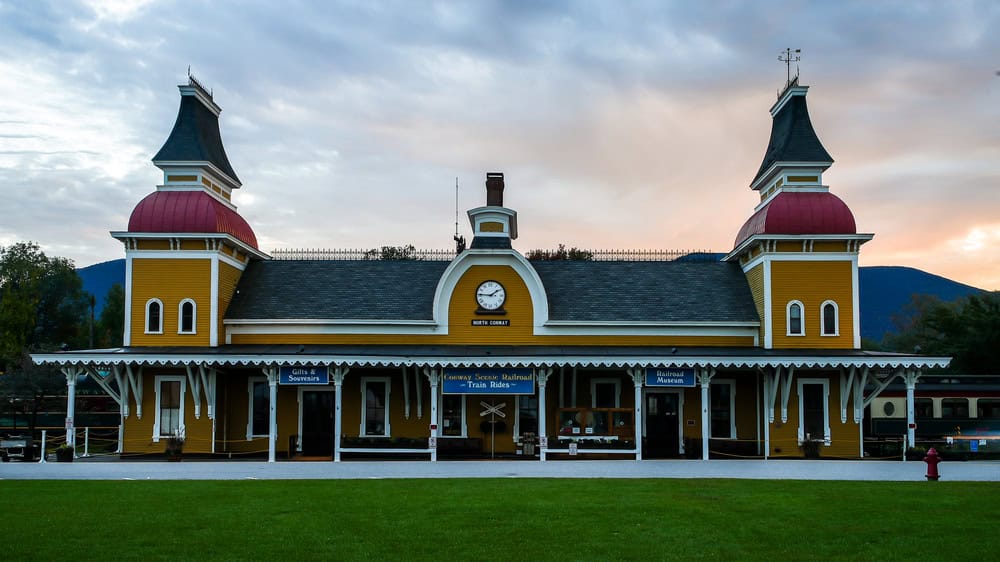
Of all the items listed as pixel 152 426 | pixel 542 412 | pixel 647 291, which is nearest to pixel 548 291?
pixel 647 291

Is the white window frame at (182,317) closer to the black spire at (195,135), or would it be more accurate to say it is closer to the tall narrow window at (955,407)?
the black spire at (195,135)

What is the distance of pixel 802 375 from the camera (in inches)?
1122

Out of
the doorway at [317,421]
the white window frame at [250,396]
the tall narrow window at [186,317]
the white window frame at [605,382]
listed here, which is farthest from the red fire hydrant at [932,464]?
the tall narrow window at [186,317]

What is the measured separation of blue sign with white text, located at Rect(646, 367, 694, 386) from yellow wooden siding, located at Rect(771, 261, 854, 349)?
4104 millimetres

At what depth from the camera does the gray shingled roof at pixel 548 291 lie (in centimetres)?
2980

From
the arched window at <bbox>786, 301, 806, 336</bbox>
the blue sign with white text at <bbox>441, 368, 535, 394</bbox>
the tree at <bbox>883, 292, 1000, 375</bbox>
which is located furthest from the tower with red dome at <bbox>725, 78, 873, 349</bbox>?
the tree at <bbox>883, 292, 1000, 375</bbox>

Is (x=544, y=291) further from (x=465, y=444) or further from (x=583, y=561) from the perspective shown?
(x=583, y=561)

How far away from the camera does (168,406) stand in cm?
2830

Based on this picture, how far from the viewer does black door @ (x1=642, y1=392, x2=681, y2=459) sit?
2934 centimetres

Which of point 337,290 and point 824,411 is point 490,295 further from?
point 824,411

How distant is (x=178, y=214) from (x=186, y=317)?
3097 mm

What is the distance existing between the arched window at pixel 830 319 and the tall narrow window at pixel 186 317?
1895 cm

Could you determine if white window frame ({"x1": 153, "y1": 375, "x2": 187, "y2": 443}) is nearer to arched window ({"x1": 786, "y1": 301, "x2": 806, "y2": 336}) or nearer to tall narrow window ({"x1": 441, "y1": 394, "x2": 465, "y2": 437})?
tall narrow window ({"x1": 441, "y1": 394, "x2": 465, "y2": 437})

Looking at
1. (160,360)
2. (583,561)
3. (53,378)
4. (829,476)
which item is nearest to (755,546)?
(583,561)
